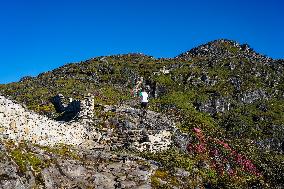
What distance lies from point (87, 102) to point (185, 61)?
74.3 metres

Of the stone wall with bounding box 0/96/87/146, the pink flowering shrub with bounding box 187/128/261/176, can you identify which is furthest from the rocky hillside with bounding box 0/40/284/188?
the stone wall with bounding box 0/96/87/146

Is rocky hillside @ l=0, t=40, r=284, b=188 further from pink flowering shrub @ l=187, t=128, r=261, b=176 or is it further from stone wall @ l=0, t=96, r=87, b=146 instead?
stone wall @ l=0, t=96, r=87, b=146

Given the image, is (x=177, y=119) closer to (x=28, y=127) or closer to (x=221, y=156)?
(x=221, y=156)

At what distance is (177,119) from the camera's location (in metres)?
68.9

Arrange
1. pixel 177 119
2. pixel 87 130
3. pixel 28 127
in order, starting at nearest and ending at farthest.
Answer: pixel 28 127
pixel 87 130
pixel 177 119

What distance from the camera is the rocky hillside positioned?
144 feet

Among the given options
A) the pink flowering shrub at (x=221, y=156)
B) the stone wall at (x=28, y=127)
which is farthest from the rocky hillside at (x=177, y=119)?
the stone wall at (x=28, y=127)

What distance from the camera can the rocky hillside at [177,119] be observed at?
1731 inches

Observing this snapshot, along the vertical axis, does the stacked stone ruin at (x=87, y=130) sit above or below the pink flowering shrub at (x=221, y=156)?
above

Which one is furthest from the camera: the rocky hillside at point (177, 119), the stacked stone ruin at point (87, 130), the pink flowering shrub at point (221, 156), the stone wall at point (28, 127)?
the pink flowering shrub at point (221, 156)

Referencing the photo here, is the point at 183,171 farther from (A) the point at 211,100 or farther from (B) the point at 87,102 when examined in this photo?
(A) the point at 211,100

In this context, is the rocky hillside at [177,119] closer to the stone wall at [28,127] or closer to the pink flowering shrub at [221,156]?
the pink flowering shrub at [221,156]

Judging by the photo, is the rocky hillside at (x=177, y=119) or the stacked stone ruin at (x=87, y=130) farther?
the rocky hillside at (x=177, y=119)

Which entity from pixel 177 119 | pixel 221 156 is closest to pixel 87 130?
Answer: pixel 221 156
